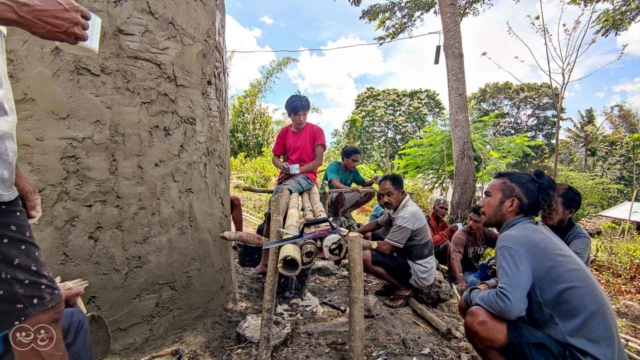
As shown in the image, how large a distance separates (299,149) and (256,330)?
200 cm

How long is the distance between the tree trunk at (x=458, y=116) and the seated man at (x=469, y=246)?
2203 mm

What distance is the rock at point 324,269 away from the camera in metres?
4.25

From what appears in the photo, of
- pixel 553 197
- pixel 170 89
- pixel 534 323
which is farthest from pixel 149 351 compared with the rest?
pixel 553 197

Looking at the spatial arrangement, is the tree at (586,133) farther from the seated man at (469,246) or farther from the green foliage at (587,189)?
the seated man at (469,246)

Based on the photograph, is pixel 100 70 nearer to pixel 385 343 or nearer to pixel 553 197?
pixel 385 343

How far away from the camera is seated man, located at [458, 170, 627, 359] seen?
1.91 m

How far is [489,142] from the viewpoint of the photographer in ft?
29.3

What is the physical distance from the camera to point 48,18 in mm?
1174

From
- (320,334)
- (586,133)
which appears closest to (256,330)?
(320,334)

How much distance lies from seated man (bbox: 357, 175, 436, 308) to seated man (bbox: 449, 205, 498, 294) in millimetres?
529

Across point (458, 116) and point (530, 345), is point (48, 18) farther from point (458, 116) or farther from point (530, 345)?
point (458, 116)

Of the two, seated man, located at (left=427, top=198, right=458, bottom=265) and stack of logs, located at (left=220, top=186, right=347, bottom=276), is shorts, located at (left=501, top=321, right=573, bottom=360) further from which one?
seated man, located at (left=427, top=198, right=458, bottom=265)

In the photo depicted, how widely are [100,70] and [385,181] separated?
275 centimetres

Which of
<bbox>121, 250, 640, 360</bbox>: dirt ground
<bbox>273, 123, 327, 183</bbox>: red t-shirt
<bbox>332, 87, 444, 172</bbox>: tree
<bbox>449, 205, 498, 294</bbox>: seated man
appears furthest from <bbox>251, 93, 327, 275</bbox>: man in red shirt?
<bbox>332, 87, 444, 172</bbox>: tree
